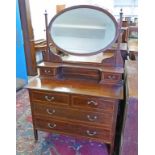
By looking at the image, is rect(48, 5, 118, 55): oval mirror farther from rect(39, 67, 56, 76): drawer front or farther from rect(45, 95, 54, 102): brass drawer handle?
rect(45, 95, 54, 102): brass drawer handle

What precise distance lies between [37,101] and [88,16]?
87cm

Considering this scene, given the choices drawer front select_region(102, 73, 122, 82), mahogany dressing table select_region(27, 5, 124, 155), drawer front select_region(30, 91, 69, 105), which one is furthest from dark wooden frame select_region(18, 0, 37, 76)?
drawer front select_region(102, 73, 122, 82)

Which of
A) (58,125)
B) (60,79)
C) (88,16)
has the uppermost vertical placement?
(88,16)

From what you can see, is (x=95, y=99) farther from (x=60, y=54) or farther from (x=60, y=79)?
(x=60, y=54)

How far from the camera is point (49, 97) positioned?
1565mm

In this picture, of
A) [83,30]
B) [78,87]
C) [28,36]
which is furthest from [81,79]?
[28,36]

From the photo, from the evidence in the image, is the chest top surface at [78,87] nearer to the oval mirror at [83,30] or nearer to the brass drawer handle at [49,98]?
the brass drawer handle at [49,98]

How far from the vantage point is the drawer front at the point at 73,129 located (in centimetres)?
154

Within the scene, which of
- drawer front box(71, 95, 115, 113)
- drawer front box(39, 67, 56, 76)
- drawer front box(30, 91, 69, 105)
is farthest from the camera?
drawer front box(39, 67, 56, 76)

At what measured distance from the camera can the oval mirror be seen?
4.96 ft

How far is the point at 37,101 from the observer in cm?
163

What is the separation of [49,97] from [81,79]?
343 millimetres

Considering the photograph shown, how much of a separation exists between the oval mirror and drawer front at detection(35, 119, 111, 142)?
2.14 feet
